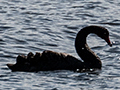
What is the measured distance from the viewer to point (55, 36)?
739 inches

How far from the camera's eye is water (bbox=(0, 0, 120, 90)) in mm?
13695

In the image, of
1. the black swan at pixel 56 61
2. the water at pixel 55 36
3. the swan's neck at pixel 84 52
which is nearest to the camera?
the water at pixel 55 36

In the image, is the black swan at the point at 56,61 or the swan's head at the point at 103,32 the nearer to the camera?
A: the black swan at the point at 56,61

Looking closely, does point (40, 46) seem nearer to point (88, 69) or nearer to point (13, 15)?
point (88, 69)

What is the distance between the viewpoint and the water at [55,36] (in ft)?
44.9

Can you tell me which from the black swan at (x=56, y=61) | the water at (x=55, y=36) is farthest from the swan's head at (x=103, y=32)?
the water at (x=55, y=36)

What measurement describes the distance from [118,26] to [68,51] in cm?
387

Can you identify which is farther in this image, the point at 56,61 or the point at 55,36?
the point at 55,36

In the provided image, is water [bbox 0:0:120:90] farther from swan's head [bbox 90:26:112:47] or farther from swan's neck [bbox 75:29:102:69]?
swan's head [bbox 90:26:112:47]

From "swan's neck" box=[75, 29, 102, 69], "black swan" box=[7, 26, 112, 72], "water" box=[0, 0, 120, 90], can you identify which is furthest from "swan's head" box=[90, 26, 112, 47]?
"water" box=[0, 0, 120, 90]

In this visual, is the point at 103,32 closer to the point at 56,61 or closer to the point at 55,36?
the point at 56,61

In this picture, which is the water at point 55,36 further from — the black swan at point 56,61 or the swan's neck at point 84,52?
the swan's neck at point 84,52

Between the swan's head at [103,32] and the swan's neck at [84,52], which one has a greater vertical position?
the swan's head at [103,32]

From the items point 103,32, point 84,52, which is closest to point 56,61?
point 84,52
